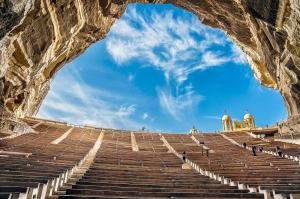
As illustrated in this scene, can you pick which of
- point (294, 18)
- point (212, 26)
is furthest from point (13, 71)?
point (212, 26)

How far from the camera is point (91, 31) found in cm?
2972

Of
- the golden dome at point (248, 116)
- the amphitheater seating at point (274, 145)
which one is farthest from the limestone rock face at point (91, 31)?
the golden dome at point (248, 116)

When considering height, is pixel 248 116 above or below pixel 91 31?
above

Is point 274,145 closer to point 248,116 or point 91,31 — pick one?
point 91,31

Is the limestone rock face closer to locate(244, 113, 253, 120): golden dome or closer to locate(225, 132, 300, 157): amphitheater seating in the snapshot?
locate(225, 132, 300, 157): amphitheater seating

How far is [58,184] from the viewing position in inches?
254

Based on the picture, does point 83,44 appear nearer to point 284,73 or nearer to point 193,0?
point 193,0

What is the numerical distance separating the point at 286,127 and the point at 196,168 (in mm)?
22558

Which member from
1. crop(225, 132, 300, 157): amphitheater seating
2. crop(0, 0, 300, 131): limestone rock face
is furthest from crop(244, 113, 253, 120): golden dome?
crop(225, 132, 300, 157): amphitheater seating

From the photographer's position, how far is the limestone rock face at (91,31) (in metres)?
16.5

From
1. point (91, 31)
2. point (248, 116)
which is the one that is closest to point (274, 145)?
point (91, 31)

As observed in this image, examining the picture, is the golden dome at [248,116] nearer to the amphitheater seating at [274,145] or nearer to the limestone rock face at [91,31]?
the limestone rock face at [91,31]

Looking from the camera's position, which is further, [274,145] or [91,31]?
[91,31]

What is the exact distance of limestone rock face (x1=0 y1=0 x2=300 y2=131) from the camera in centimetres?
1653
